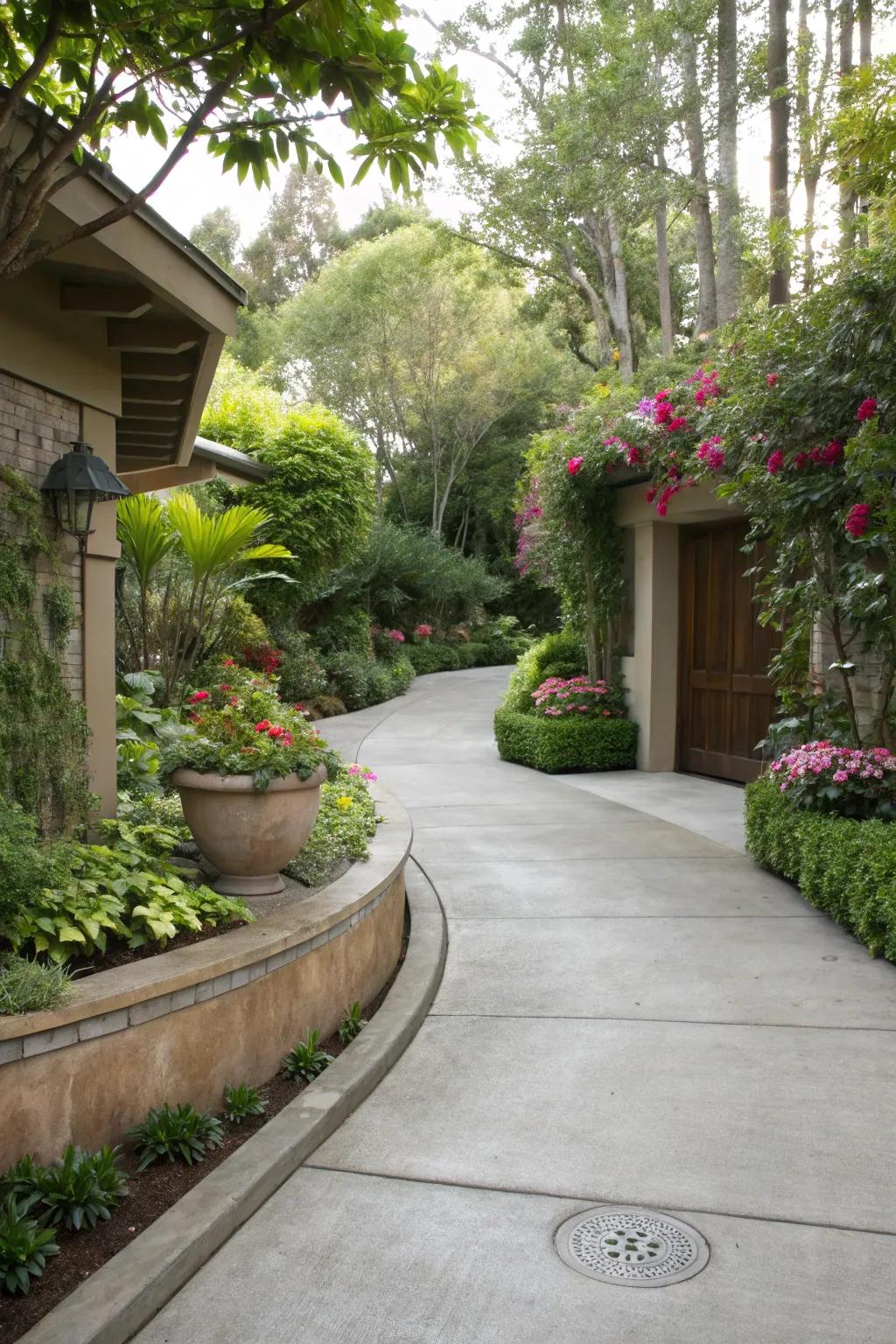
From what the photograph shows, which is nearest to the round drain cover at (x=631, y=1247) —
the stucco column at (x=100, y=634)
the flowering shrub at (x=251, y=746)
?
the flowering shrub at (x=251, y=746)

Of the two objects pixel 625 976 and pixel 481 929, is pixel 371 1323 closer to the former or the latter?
pixel 625 976

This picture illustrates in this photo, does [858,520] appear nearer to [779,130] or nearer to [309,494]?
[779,130]

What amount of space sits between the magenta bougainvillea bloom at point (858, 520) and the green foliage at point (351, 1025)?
355 cm

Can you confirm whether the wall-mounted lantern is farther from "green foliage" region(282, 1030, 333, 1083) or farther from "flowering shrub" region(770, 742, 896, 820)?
"flowering shrub" region(770, 742, 896, 820)

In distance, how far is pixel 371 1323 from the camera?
213cm

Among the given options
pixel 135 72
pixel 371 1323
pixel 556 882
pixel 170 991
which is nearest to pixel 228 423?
pixel 556 882

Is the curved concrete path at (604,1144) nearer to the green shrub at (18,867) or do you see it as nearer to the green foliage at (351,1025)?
the green foliage at (351,1025)

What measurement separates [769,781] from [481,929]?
236 centimetres

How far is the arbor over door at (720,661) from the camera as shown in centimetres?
876

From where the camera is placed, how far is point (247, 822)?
3.72 metres

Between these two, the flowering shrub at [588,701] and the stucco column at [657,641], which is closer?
the stucco column at [657,641]

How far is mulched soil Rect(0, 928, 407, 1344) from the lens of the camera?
2100 millimetres

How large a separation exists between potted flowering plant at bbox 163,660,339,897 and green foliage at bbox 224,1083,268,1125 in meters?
0.94

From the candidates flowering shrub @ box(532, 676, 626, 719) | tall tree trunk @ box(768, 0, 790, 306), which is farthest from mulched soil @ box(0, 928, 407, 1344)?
tall tree trunk @ box(768, 0, 790, 306)
